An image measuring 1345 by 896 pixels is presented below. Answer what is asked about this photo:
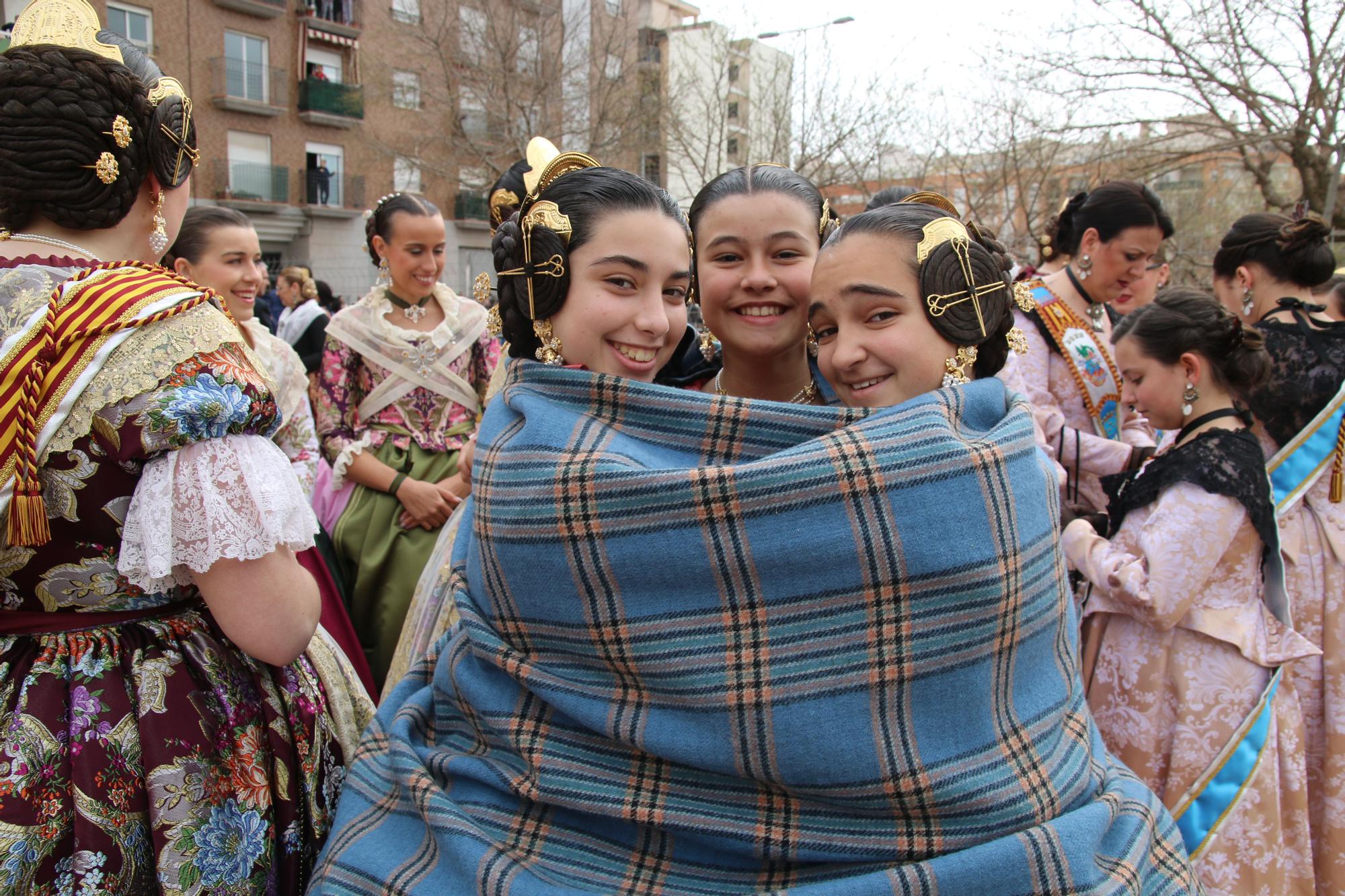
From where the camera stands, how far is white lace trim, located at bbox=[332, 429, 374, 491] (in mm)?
3957

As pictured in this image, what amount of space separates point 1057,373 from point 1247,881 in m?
1.99

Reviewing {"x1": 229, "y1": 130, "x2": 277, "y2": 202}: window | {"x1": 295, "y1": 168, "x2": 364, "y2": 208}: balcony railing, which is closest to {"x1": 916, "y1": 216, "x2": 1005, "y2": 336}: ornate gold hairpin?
{"x1": 229, "y1": 130, "x2": 277, "y2": 202}: window

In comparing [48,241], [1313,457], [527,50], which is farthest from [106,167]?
[527,50]

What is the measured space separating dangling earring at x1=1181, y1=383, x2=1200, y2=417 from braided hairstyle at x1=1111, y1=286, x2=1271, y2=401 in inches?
3.2

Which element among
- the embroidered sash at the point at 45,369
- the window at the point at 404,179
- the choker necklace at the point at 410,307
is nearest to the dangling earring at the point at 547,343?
the embroidered sash at the point at 45,369

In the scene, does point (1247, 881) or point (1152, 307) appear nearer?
point (1247, 881)

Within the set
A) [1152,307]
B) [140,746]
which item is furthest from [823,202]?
[140,746]

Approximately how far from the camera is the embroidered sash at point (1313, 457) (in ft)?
10.9

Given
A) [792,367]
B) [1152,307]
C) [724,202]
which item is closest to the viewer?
[724,202]

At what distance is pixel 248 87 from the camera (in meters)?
23.9

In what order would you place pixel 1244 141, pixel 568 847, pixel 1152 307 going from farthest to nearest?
pixel 1244 141
pixel 1152 307
pixel 568 847

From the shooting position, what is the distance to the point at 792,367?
231cm

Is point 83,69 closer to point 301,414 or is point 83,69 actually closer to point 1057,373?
point 301,414

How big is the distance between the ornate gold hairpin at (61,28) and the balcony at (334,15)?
86.2 feet
